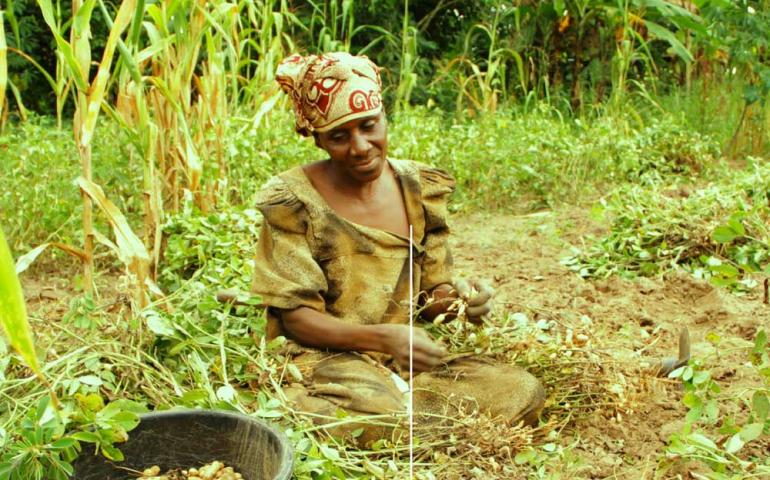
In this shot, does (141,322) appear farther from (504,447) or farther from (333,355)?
(504,447)

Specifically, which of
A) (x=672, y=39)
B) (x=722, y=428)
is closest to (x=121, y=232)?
(x=722, y=428)

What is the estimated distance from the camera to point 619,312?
3.63m

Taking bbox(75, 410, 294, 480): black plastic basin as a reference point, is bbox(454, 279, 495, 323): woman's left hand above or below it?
above

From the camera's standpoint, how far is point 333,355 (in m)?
2.61

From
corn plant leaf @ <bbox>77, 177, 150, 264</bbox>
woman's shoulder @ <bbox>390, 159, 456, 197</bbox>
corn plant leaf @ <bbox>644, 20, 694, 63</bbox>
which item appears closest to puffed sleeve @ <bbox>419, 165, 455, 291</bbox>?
woman's shoulder @ <bbox>390, 159, 456, 197</bbox>

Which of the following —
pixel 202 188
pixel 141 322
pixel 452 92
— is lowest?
pixel 452 92

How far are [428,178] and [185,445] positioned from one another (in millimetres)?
1146

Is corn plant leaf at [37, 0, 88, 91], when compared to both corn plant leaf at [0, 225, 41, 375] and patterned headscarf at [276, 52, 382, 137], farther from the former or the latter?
corn plant leaf at [0, 225, 41, 375]

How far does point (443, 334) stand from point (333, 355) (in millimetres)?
473

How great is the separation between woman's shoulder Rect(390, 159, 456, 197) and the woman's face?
0.68 feet

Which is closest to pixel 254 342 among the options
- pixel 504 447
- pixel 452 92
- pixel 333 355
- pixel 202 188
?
pixel 333 355

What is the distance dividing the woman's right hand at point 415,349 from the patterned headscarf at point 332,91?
59 cm

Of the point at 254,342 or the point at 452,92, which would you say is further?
the point at 452,92

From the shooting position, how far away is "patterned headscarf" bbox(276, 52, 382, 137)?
2500 millimetres
